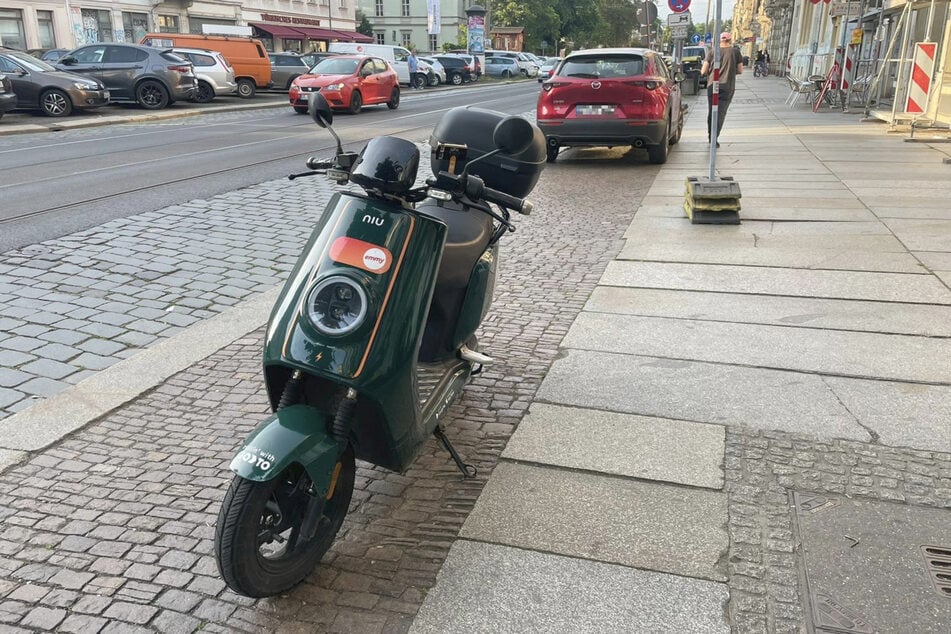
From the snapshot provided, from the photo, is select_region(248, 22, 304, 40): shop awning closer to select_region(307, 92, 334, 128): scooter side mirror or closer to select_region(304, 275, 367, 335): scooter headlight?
select_region(307, 92, 334, 128): scooter side mirror

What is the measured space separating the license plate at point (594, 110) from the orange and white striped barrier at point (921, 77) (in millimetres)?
7158

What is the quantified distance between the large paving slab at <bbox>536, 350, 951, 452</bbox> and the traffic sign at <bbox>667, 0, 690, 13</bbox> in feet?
57.5

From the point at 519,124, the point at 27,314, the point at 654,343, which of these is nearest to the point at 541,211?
the point at 654,343

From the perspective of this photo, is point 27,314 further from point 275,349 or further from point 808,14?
point 808,14

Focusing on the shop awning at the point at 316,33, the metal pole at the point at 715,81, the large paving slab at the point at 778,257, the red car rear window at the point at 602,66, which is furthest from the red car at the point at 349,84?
the shop awning at the point at 316,33

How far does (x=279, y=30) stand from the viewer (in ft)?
170

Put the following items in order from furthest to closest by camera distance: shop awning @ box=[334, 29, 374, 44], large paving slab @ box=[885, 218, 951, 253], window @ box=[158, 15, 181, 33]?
shop awning @ box=[334, 29, 374, 44]
window @ box=[158, 15, 181, 33]
large paving slab @ box=[885, 218, 951, 253]

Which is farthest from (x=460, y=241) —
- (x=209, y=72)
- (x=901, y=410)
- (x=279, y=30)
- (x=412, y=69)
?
(x=279, y=30)

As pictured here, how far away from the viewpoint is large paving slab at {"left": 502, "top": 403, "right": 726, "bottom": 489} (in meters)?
3.40

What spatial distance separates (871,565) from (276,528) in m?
1.97

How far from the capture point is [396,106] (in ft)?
84.0

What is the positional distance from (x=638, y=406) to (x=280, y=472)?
2.13 meters

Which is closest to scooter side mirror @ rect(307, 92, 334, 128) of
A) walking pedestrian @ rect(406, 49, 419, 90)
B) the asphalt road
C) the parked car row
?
the asphalt road

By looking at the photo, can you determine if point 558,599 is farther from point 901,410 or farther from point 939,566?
point 901,410
